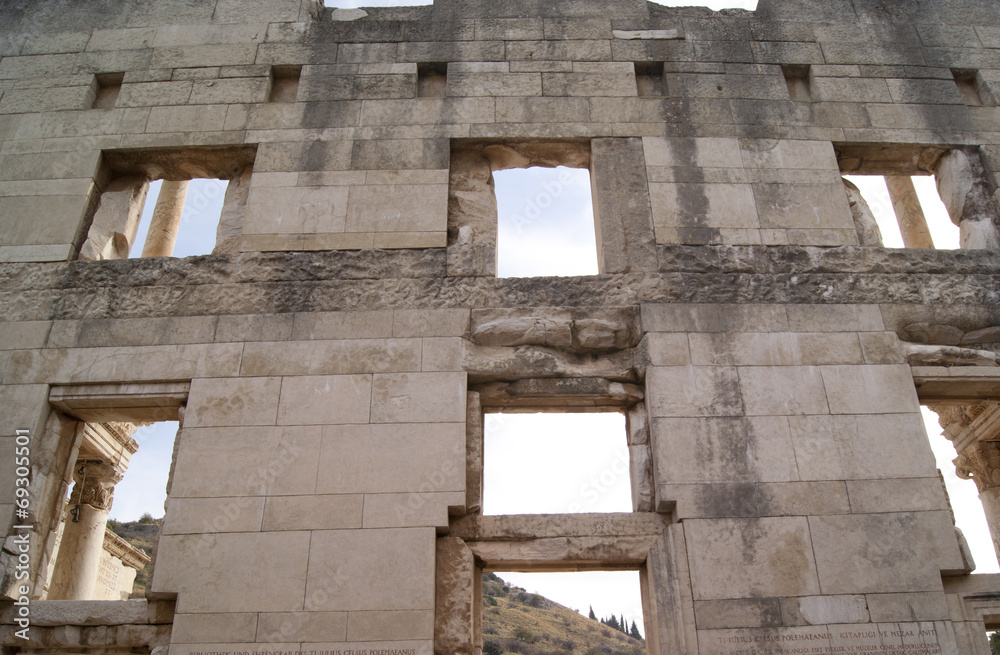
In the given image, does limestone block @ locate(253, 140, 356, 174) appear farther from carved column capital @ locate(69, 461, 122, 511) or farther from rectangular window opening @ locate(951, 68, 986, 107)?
rectangular window opening @ locate(951, 68, 986, 107)

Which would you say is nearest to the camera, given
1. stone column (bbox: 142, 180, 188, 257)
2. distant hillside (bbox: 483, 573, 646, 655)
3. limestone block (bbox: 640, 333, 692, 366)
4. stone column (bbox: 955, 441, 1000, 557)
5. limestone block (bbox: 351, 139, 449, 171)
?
limestone block (bbox: 640, 333, 692, 366)

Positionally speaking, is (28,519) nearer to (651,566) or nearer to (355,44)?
(651,566)

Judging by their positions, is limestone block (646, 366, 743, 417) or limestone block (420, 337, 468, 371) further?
limestone block (420, 337, 468, 371)

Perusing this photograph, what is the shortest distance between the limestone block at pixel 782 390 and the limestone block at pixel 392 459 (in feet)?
8.28

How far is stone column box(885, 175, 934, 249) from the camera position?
→ 10758 mm

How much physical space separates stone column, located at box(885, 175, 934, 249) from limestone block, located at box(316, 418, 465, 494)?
824 cm

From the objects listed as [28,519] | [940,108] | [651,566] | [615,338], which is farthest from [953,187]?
[28,519]

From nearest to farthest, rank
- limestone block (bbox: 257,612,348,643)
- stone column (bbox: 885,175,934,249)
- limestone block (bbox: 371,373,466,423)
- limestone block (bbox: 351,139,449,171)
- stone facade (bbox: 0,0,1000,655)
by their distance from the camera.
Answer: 1. limestone block (bbox: 257,612,348,643)
2. stone facade (bbox: 0,0,1000,655)
3. limestone block (bbox: 371,373,466,423)
4. limestone block (bbox: 351,139,449,171)
5. stone column (bbox: 885,175,934,249)

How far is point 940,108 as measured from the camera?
820 cm

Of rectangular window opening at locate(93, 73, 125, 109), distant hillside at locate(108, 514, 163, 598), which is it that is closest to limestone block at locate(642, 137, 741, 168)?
rectangular window opening at locate(93, 73, 125, 109)

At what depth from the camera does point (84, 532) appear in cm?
833

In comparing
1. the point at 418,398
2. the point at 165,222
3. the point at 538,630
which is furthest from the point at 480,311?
the point at 538,630

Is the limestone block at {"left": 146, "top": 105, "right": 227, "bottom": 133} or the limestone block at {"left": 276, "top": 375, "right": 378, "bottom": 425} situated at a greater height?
the limestone block at {"left": 146, "top": 105, "right": 227, "bottom": 133}

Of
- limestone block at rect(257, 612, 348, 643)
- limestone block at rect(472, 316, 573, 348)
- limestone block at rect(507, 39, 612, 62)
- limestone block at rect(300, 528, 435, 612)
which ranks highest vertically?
limestone block at rect(507, 39, 612, 62)
